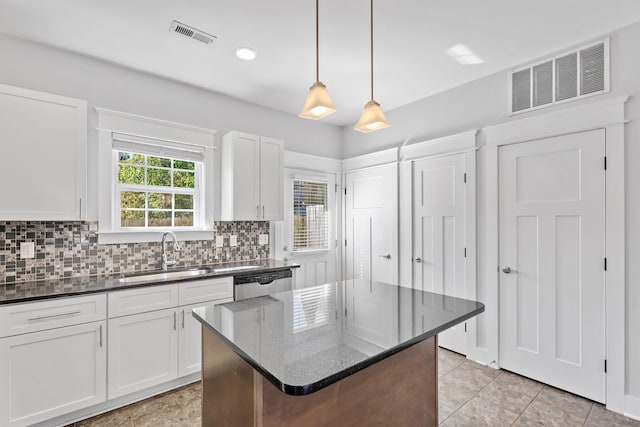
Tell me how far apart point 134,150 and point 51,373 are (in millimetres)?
1880

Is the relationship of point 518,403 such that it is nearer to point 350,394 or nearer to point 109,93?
point 350,394

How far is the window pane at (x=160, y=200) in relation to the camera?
315 cm

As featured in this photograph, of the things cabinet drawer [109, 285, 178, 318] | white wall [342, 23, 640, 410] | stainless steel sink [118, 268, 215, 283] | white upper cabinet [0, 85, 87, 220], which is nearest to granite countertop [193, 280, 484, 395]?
cabinet drawer [109, 285, 178, 318]

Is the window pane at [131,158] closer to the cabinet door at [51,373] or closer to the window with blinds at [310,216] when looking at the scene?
the cabinet door at [51,373]

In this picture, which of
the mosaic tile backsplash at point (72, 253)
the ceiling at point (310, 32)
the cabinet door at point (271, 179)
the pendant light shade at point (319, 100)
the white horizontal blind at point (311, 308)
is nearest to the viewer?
the white horizontal blind at point (311, 308)

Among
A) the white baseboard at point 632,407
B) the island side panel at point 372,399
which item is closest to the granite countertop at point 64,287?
the island side panel at point 372,399

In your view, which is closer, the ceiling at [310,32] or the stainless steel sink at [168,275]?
the ceiling at [310,32]

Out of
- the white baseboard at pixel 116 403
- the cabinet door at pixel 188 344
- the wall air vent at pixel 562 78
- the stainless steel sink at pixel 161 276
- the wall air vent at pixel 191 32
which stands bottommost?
the white baseboard at pixel 116 403

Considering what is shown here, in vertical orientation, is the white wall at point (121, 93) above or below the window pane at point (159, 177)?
above

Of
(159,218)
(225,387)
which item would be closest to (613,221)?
(225,387)

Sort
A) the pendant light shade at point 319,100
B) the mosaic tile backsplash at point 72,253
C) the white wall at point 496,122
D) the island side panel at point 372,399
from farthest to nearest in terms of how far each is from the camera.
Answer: the mosaic tile backsplash at point 72,253
the white wall at point 496,122
the pendant light shade at point 319,100
the island side panel at point 372,399

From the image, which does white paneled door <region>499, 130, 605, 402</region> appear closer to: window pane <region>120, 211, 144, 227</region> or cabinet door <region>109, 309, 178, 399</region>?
cabinet door <region>109, 309, 178, 399</region>

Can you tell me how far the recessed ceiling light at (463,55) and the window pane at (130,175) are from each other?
3.05 metres

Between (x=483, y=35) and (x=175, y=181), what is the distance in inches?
121
